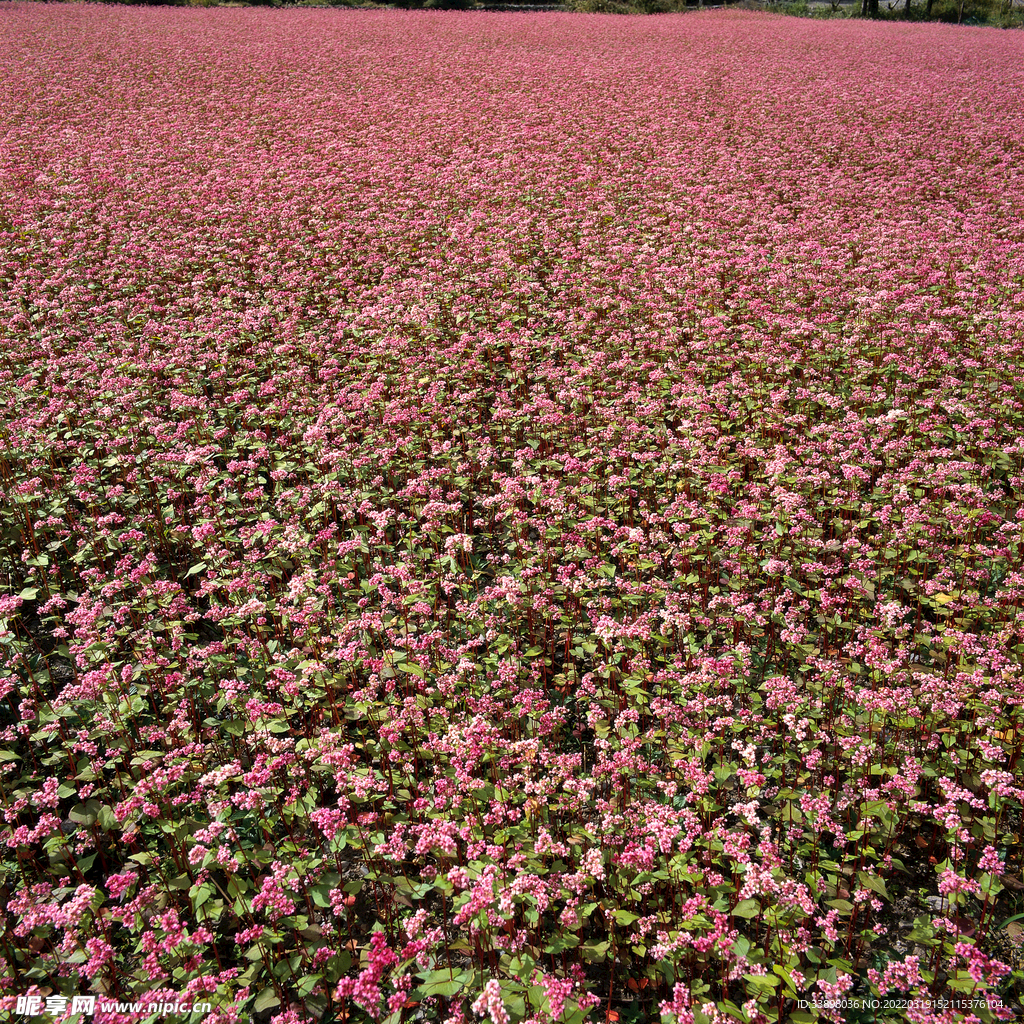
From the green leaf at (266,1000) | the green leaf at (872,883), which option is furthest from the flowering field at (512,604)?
the green leaf at (872,883)

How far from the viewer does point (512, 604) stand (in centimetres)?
541

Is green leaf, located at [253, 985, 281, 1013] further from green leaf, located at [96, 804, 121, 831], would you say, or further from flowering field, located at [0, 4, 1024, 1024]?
green leaf, located at [96, 804, 121, 831]

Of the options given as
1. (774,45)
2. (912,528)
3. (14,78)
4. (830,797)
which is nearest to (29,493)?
(830,797)

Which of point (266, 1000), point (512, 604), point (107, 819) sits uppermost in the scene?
point (512, 604)

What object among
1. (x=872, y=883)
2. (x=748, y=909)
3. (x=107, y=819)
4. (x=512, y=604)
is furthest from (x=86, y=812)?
(x=872, y=883)

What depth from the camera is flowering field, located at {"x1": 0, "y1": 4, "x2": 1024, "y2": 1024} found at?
134 inches

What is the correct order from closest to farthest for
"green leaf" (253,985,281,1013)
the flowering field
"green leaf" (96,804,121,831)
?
"green leaf" (253,985,281,1013) < the flowering field < "green leaf" (96,804,121,831)

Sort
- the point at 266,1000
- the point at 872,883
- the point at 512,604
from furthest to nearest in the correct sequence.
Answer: the point at 512,604
the point at 872,883
the point at 266,1000

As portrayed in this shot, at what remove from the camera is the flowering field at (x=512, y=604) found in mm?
3404

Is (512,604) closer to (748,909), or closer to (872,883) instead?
(748,909)

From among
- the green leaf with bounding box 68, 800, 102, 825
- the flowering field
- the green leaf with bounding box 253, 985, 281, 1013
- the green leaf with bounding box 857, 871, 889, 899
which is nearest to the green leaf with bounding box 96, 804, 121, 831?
the green leaf with bounding box 68, 800, 102, 825

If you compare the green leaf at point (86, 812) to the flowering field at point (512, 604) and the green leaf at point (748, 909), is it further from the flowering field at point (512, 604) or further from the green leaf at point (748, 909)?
the green leaf at point (748, 909)

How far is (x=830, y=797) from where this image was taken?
403 cm

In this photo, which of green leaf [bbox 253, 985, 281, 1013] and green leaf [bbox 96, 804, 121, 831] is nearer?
green leaf [bbox 253, 985, 281, 1013]
